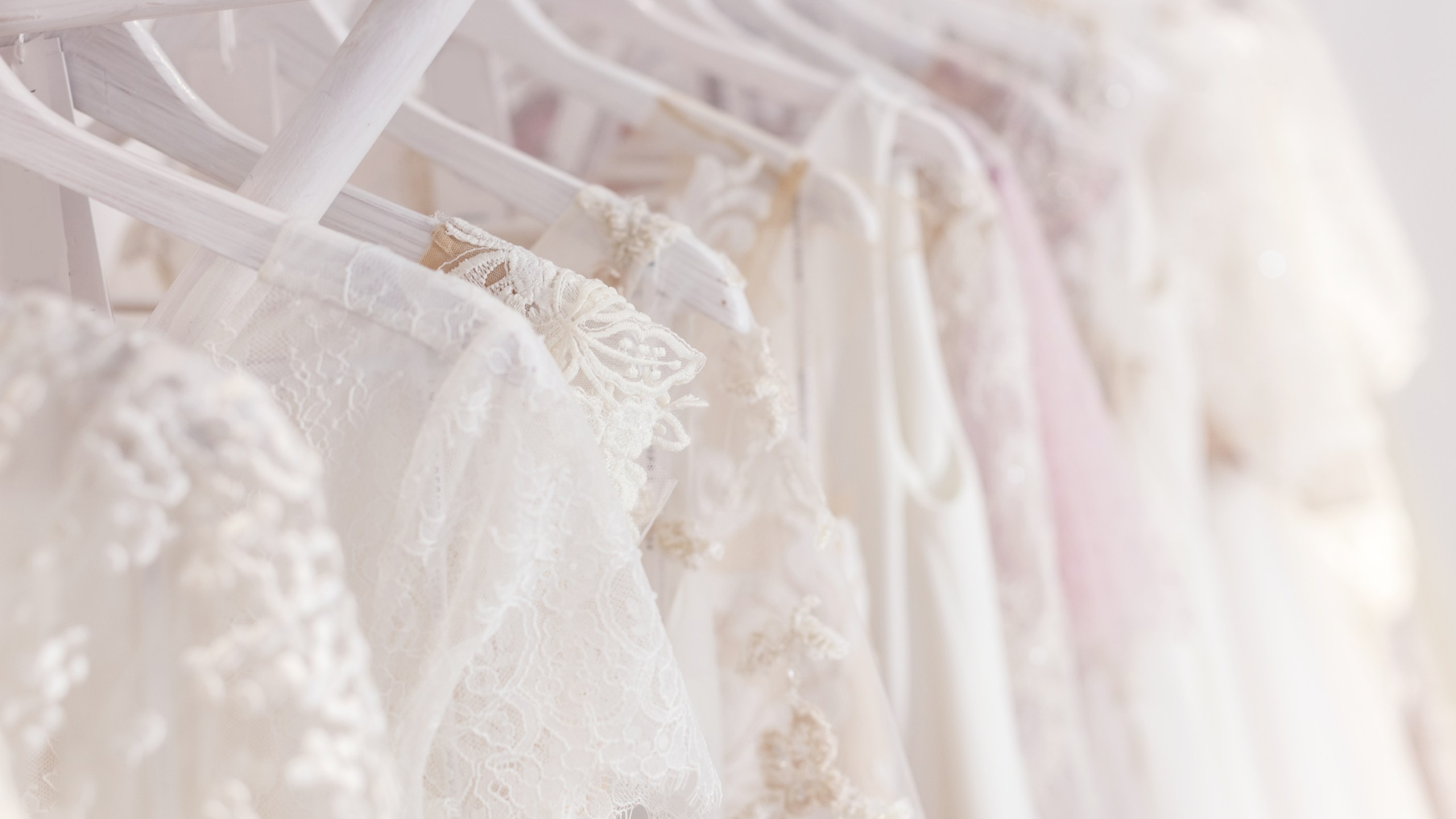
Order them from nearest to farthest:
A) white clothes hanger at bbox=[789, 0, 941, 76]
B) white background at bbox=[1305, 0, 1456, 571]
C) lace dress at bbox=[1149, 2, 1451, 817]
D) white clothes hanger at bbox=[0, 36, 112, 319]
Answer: white clothes hanger at bbox=[0, 36, 112, 319] → white clothes hanger at bbox=[789, 0, 941, 76] → lace dress at bbox=[1149, 2, 1451, 817] → white background at bbox=[1305, 0, 1456, 571]

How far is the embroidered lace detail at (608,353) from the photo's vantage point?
0.37m

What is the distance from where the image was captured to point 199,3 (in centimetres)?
37

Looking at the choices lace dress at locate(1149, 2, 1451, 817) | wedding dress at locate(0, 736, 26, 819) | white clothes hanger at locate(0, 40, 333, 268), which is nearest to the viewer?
wedding dress at locate(0, 736, 26, 819)

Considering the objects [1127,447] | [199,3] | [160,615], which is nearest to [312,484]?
[160,615]

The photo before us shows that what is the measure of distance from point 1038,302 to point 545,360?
492 millimetres

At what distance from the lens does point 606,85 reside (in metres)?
0.61

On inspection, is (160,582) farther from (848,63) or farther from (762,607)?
(848,63)

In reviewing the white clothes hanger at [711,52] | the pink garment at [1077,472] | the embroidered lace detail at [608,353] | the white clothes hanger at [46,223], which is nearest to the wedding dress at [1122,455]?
the pink garment at [1077,472]

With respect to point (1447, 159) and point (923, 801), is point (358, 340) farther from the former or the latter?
point (1447, 159)

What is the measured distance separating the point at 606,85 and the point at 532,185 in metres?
0.16

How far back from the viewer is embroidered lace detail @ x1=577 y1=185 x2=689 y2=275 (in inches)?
17.8

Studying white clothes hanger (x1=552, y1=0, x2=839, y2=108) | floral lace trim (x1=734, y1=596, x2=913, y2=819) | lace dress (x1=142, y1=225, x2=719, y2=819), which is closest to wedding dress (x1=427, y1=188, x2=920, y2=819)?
floral lace trim (x1=734, y1=596, x2=913, y2=819)
